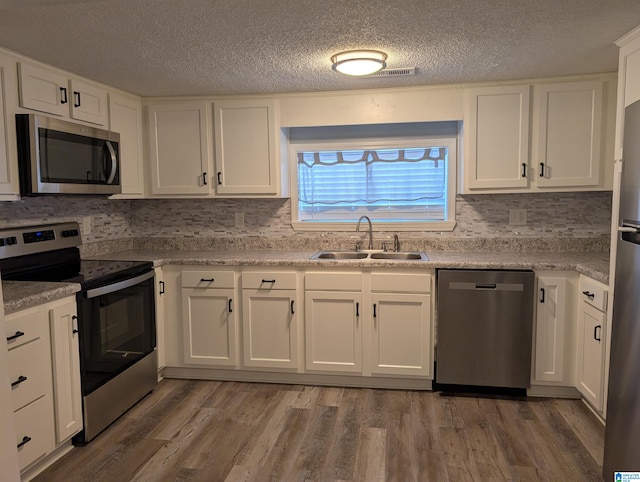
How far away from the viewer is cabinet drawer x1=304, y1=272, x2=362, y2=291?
3043mm

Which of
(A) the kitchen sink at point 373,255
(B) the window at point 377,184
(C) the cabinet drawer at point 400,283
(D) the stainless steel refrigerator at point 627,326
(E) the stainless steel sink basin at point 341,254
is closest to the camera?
(D) the stainless steel refrigerator at point 627,326

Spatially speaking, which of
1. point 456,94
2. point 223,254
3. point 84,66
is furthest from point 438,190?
point 84,66

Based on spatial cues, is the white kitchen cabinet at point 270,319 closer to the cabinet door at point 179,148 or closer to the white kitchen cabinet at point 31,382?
the cabinet door at point 179,148

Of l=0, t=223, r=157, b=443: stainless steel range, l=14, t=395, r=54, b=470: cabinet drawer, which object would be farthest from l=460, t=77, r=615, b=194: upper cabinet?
l=14, t=395, r=54, b=470: cabinet drawer

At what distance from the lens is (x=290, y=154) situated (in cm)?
368

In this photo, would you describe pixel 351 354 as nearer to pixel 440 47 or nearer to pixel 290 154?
pixel 290 154

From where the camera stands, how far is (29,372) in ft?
6.75

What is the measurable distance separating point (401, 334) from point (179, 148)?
2.12 meters

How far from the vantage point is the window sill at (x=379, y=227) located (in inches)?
138

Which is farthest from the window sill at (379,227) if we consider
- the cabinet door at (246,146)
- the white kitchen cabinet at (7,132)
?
the white kitchen cabinet at (7,132)

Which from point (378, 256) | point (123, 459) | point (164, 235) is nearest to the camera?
point (123, 459)

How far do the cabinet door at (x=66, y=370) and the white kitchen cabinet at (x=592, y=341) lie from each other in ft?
9.06

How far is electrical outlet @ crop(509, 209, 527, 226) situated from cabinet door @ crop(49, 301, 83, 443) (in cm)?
292

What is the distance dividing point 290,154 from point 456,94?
1.33 meters
